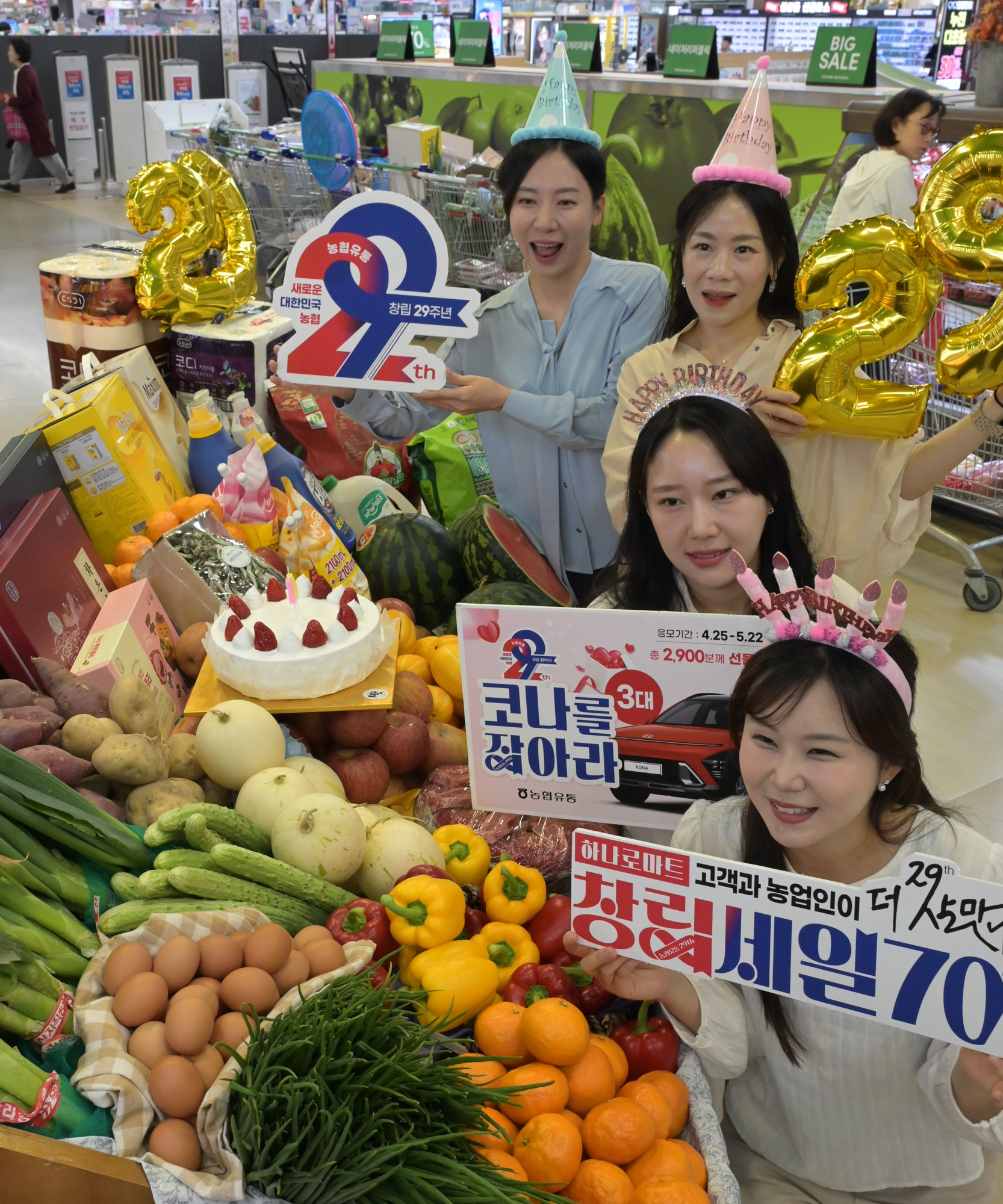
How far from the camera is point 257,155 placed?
661cm

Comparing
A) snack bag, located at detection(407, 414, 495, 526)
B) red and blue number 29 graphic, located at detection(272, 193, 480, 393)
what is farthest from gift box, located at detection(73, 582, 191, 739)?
snack bag, located at detection(407, 414, 495, 526)

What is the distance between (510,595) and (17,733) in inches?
48.2

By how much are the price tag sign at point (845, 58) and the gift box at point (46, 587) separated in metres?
5.00

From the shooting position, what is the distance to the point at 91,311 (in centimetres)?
310

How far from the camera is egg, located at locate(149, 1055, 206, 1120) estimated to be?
131 cm

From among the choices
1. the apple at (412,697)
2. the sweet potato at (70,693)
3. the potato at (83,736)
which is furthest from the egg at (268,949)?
the apple at (412,697)

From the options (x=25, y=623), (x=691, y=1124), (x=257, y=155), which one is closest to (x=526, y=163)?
(x=25, y=623)

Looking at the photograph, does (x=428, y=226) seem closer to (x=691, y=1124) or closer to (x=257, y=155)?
(x=691, y=1124)

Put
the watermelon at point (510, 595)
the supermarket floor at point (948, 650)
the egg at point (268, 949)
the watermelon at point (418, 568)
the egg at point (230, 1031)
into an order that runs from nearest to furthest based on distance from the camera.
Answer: the egg at point (230, 1031), the egg at point (268, 949), the watermelon at point (510, 595), the watermelon at point (418, 568), the supermarket floor at point (948, 650)

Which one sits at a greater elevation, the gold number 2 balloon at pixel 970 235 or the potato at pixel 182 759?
the gold number 2 balloon at pixel 970 235

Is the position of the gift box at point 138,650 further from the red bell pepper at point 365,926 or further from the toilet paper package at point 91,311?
the toilet paper package at point 91,311

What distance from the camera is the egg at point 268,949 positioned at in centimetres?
149

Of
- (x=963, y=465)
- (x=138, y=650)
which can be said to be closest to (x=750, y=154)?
(x=138, y=650)

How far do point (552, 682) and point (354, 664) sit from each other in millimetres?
570
